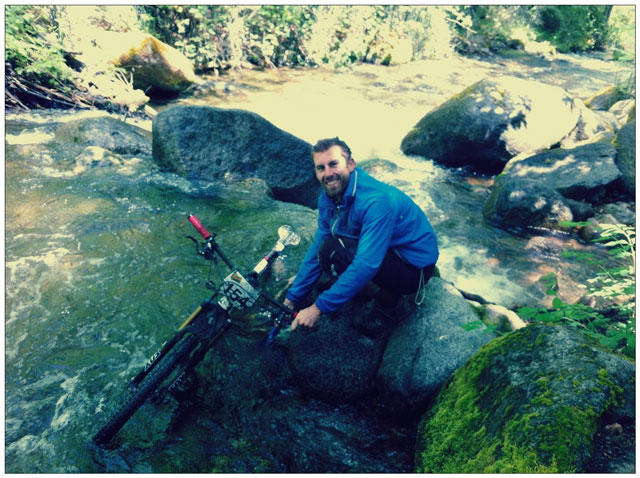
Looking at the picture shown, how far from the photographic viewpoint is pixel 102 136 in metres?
8.53

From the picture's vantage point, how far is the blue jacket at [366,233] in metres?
3.23

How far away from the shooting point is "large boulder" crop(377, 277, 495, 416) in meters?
3.38

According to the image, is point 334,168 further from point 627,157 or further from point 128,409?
point 627,157

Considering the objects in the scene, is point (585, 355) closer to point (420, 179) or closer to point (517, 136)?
point (420, 179)

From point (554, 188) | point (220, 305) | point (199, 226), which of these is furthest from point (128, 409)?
point (554, 188)

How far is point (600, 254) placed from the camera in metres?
6.97

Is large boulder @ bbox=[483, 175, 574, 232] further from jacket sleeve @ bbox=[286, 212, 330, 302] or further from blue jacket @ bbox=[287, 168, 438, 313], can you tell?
jacket sleeve @ bbox=[286, 212, 330, 302]

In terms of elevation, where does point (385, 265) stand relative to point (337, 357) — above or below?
above

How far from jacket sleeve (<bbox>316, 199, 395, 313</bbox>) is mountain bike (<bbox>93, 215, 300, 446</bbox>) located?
39 centimetres

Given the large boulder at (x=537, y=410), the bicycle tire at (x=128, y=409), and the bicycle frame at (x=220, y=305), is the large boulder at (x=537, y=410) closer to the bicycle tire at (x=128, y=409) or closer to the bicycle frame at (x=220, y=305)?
the bicycle frame at (x=220, y=305)

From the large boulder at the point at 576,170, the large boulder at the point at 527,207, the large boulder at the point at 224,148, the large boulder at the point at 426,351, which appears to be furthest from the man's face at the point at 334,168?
the large boulder at the point at 576,170

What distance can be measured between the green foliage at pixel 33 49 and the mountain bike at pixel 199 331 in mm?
10073

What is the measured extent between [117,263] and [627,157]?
31.0 feet

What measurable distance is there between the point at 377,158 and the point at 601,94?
838 centimetres
